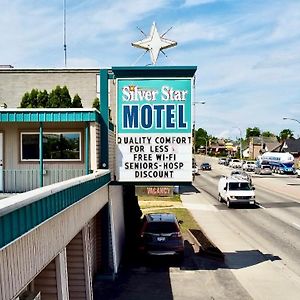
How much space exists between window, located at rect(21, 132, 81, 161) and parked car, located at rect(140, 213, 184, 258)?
3.35 meters

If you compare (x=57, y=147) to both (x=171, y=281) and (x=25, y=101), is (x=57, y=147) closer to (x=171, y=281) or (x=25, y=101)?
(x=171, y=281)

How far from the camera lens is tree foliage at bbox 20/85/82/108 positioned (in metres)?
36.3

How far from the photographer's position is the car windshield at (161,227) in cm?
1720

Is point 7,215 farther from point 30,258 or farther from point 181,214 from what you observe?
point 181,214

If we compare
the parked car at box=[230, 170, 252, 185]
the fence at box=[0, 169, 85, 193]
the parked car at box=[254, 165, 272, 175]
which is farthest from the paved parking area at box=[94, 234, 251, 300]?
the parked car at box=[254, 165, 272, 175]

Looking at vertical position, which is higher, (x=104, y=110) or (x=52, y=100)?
(x=52, y=100)

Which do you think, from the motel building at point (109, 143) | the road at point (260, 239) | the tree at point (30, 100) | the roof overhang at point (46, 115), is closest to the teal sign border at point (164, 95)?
the motel building at point (109, 143)

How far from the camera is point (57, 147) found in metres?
16.8

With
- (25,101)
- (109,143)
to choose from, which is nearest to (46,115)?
(109,143)

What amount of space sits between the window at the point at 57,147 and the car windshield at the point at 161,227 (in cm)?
326

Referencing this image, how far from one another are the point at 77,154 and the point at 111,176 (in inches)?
51.4

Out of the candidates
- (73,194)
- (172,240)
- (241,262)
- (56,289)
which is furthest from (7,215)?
(241,262)

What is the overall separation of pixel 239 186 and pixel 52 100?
14107mm

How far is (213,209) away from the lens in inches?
1336
